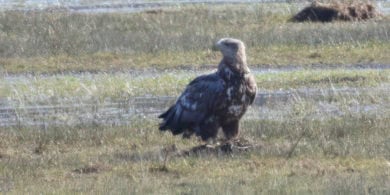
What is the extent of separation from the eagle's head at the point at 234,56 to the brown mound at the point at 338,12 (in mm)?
15698

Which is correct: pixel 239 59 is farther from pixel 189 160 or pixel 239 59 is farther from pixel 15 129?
pixel 15 129

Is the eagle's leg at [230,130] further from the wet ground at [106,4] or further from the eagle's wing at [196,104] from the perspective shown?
the wet ground at [106,4]

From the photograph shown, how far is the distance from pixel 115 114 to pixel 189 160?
164 inches

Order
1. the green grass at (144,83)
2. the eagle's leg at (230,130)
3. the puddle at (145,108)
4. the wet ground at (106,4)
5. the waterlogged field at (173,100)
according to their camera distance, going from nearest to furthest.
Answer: the waterlogged field at (173,100) → the eagle's leg at (230,130) → the puddle at (145,108) → the green grass at (144,83) → the wet ground at (106,4)

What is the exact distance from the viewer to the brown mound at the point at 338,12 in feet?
90.5

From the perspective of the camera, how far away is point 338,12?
27.7m

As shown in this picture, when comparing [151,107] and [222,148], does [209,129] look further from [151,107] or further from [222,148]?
[151,107]

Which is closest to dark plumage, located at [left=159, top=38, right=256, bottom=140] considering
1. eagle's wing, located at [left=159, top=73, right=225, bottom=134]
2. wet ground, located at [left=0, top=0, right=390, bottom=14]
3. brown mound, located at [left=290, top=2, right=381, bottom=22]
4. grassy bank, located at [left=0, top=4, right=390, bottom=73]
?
eagle's wing, located at [left=159, top=73, right=225, bottom=134]

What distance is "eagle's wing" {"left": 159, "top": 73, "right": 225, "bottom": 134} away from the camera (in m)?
11.6

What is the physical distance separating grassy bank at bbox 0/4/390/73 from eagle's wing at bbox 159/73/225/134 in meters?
9.01

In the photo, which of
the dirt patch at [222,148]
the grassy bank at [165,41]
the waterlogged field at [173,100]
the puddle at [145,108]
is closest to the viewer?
the waterlogged field at [173,100]

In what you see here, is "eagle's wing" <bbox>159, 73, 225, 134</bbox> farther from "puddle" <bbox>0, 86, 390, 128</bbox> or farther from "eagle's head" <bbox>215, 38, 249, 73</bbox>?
"puddle" <bbox>0, 86, 390, 128</bbox>

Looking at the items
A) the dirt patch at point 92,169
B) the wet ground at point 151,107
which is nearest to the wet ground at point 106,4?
the wet ground at point 151,107

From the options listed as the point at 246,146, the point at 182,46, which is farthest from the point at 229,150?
the point at 182,46
